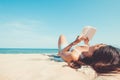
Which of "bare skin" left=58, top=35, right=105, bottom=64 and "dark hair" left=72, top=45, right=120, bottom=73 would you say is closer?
"dark hair" left=72, top=45, right=120, bottom=73

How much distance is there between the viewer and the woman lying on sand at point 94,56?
4098 millimetres

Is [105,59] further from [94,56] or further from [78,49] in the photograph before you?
[78,49]

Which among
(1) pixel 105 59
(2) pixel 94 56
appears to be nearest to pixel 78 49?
(2) pixel 94 56

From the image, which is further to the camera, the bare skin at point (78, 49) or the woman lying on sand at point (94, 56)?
the bare skin at point (78, 49)

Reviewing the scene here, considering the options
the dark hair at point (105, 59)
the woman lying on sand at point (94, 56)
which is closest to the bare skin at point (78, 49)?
the woman lying on sand at point (94, 56)

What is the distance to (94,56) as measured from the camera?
4.36 m

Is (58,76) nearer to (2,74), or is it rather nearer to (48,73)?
(48,73)

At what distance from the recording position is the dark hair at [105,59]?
13.4ft

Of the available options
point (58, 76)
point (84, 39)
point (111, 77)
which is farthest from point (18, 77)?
point (111, 77)

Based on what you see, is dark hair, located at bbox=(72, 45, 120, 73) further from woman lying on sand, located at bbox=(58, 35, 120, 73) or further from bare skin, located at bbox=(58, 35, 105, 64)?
bare skin, located at bbox=(58, 35, 105, 64)

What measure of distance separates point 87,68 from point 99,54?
1.84 ft

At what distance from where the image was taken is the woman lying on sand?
4.10 meters

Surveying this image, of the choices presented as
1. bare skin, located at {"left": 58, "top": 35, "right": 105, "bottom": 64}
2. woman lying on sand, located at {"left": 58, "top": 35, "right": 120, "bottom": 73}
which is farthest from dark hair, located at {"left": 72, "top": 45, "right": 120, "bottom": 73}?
bare skin, located at {"left": 58, "top": 35, "right": 105, "bottom": 64}

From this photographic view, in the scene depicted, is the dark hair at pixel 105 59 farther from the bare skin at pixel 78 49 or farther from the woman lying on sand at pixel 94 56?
the bare skin at pixel 78 49
